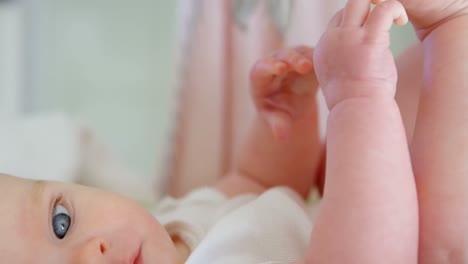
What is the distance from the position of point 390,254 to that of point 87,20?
5.10 ft

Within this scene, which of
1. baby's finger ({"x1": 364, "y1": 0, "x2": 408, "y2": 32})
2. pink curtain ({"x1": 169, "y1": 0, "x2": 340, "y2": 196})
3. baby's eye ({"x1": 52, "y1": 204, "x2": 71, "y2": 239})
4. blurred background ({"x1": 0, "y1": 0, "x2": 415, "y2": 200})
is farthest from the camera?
blurred background ({"x1": 0, "y1": 0, "x2": 415, "y2": 200})

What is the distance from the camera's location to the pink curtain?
1277 mm

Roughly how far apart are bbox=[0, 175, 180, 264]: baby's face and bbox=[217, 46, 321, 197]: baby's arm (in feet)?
0.70

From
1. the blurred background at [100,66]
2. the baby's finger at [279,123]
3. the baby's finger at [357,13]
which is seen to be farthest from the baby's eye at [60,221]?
the blurred background at [100,66]

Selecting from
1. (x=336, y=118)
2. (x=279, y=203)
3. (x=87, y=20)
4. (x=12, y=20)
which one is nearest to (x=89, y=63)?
(x=87, y=20)

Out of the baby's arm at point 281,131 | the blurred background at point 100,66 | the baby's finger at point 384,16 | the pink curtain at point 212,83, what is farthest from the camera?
the blurred background at point 100,66

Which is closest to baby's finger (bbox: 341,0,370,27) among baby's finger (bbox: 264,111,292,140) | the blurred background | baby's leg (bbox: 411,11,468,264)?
baby's leg (bbox: 411,11,468,264)

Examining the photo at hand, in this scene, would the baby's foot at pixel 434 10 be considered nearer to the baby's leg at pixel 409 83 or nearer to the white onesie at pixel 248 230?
the baby's leg at pixel 409 83

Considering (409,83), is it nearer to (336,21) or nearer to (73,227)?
(336,21)

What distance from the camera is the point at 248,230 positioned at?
2.53ft

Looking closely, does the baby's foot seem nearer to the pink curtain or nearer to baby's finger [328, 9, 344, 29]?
baby's finger [328, 9, 344, 29]

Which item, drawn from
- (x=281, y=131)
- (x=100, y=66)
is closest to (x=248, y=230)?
(x=281, y=131)

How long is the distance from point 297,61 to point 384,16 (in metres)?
0.19

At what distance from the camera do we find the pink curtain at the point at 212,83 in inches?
50.3
